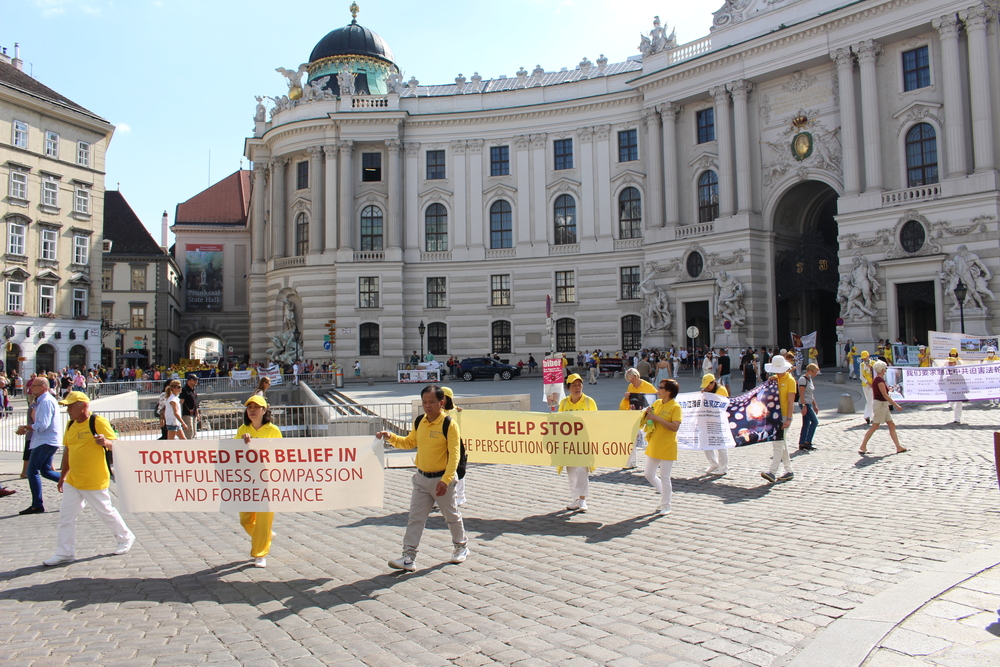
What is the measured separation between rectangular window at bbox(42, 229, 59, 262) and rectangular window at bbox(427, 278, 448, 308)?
77.0ft

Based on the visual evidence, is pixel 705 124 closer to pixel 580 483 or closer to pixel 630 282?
pixel 630 282

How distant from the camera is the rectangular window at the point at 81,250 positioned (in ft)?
156

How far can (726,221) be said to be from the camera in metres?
40.8

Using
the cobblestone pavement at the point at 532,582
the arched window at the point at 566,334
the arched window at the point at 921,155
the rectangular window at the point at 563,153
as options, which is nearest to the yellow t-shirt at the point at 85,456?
the cobblestone pavement at the point at 532,582

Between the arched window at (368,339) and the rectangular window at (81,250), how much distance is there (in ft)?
60.4

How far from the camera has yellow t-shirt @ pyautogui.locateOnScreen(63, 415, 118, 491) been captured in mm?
8055

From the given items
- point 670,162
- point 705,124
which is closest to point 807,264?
point 670,162

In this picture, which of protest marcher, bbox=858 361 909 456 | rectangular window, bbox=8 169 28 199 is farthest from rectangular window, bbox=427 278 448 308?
protest marcher, bbox=858 361 909 456

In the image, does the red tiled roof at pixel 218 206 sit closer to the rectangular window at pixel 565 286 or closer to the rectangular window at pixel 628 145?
the rectangular window at pixel 565 286

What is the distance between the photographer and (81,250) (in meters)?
47.8

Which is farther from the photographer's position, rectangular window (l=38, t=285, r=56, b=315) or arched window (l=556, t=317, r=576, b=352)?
arched window (l=556, t=317, r=576, b=352)

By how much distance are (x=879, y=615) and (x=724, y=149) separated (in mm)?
39418

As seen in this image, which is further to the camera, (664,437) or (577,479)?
(577,479)

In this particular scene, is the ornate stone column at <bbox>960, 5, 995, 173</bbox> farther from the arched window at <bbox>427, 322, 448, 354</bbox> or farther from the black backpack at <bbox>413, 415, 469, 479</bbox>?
the black backpack at <bbox>413, 415, 469, 479</bbox>
